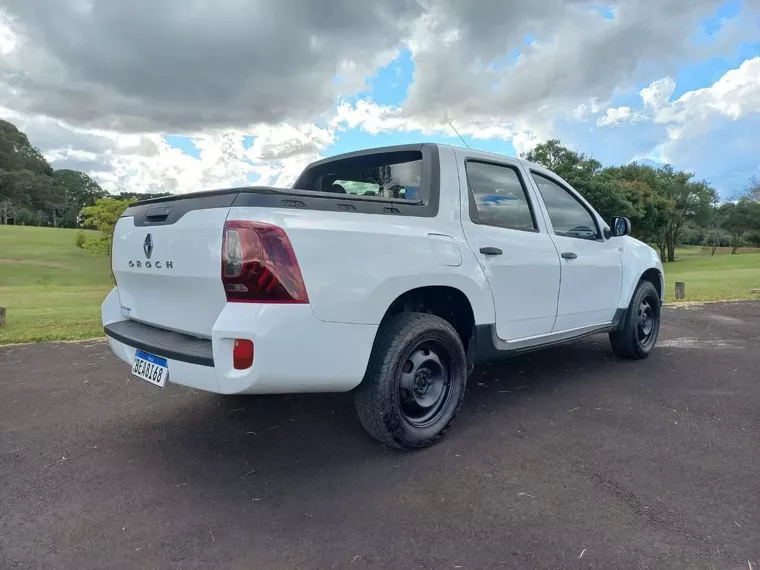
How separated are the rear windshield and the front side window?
1.21 m

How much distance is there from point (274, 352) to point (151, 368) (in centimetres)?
92

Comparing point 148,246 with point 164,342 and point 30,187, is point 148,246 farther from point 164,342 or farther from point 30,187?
point 30,187

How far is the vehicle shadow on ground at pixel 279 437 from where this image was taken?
112 inches

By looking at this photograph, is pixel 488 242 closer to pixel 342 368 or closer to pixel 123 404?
pixel 342 368

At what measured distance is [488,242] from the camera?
3477 millimetres

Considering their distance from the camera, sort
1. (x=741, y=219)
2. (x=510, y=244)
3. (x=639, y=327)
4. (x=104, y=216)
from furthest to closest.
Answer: (x=741, y=219), (x=104, y=216), (x=639, y=327), (x=510, y=244)

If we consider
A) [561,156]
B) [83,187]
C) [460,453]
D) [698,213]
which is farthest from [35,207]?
[460,453]

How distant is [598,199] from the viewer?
115ft

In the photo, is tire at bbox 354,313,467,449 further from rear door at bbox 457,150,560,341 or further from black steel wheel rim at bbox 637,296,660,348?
black steel wheel rim at bbox 637,296,660,348

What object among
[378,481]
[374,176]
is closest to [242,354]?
[378,481]

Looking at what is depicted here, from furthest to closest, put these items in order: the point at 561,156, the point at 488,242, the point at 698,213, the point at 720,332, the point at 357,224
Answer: the point at 698,213 → the point at 561,156 → the point at 720,332 → the point at 488,242 → the point at 357,224

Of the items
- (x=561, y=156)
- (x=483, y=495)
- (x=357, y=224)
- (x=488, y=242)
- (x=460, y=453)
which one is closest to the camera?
(x=483, y=495)

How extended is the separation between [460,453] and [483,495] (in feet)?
1.66

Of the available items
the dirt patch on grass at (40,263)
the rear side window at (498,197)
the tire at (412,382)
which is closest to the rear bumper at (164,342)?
the tire at (412,382)
